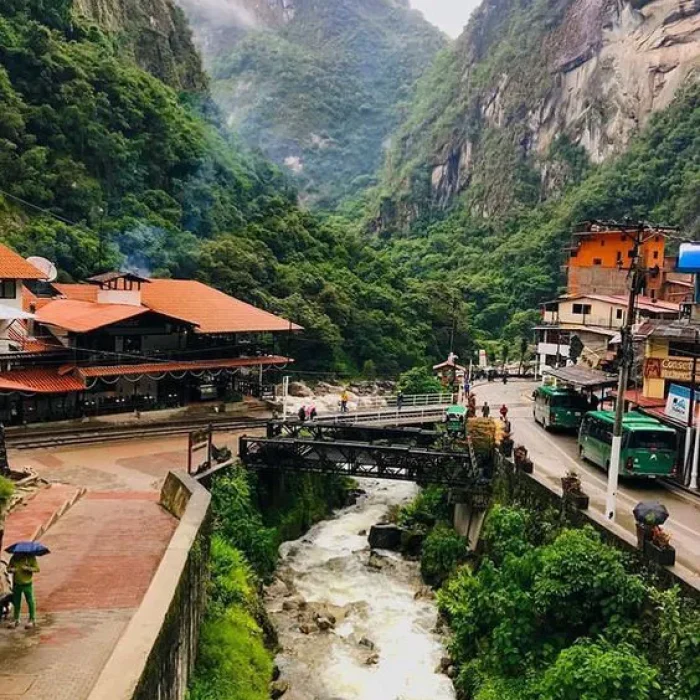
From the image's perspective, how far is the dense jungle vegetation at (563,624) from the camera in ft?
43.8

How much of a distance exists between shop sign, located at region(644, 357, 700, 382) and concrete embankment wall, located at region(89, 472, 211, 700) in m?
19.3

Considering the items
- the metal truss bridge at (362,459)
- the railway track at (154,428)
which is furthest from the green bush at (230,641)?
the railway track at (154,428)

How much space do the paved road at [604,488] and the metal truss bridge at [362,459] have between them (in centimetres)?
290

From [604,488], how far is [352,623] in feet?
30.3

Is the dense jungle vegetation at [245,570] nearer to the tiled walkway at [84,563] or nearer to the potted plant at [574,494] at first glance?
the tiled walkway at [84,563]

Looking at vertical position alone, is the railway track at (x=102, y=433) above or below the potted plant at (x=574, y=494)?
below

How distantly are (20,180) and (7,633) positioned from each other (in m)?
52.2

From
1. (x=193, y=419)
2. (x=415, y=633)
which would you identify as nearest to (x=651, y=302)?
(x=193, y=419)

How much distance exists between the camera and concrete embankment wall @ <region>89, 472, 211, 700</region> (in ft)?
32.1

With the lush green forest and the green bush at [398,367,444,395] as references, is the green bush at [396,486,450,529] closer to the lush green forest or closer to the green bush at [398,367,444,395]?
the green bush at [398,367,444,395]

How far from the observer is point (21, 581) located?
1263 cm

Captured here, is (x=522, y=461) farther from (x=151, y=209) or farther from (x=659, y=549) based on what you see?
(x=151, y=209)

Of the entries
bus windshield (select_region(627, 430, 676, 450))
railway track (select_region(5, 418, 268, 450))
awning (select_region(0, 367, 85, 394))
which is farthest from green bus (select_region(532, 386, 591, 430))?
awning (select_region(0, 367, 85, 394))

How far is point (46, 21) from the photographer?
72688 mm
